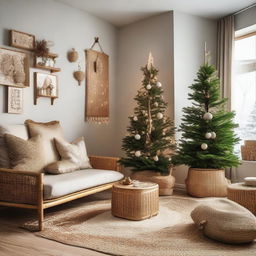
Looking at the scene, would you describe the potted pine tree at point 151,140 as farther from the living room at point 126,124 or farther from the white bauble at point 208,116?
the white bauble at point 208,116

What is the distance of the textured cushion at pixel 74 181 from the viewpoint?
2867mm

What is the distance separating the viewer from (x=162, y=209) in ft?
11.3

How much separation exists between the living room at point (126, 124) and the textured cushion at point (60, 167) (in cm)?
1

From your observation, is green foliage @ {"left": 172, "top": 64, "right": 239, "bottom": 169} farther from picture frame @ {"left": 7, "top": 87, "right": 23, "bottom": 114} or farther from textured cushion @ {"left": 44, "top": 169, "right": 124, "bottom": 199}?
picture frame @ {"left": 7, "top": 87, "right": 23, "bottom": 114}

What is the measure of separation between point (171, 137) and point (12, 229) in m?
2.50

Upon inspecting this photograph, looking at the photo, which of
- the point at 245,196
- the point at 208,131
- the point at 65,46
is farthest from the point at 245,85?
the point at 65,46

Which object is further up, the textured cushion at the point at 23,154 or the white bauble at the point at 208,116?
the white bauble at the point at 208,116

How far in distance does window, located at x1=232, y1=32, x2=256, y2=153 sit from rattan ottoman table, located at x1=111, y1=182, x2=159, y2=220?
243cm

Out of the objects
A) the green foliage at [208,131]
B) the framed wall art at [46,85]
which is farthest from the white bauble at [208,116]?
the framed wall art at [46,85]

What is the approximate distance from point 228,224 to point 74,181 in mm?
1597

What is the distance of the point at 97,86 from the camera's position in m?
4.95

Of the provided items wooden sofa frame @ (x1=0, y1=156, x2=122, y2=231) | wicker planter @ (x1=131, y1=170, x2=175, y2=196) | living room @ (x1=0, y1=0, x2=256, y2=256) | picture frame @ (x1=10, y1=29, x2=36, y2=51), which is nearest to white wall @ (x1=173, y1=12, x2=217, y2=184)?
living room @ (x1=0, y1=0, x2=256, y2=256)

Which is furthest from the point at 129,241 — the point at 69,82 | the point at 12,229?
the point at 69,82

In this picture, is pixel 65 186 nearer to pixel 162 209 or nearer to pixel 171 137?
pixel 162 209
